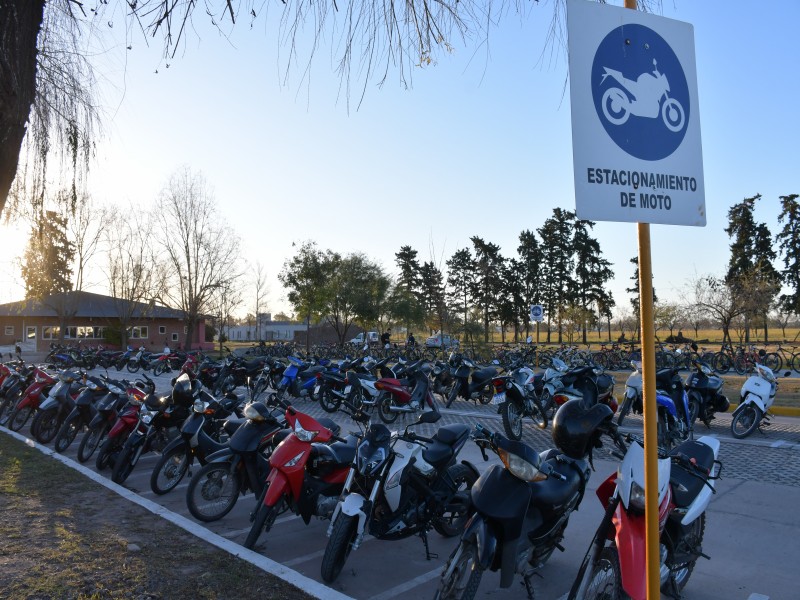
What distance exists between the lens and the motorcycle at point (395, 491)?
388cm

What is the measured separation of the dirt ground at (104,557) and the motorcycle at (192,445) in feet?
1.56

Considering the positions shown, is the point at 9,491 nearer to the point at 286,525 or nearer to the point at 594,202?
the point at 286,525

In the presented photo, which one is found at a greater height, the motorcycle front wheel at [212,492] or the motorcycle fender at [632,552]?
the motorcycle fender at [632,552]

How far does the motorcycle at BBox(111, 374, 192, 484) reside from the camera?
655cm

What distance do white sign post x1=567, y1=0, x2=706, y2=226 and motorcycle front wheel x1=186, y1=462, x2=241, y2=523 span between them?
13.7 ft

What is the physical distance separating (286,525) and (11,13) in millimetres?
4075

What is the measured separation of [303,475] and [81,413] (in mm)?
5289

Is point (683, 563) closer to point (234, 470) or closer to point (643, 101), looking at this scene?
point (643, 101)

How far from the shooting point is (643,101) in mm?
2055

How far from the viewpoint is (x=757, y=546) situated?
4.38m

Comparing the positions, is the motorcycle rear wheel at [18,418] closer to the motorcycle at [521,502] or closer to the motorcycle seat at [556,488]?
the motorcycle at [521,502]

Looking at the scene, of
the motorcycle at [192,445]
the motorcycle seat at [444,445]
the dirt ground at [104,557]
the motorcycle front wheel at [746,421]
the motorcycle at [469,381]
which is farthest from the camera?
the motorcycle at [469,381]

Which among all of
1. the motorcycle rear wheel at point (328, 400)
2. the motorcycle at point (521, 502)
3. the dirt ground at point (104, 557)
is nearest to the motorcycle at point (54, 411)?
the dirt ground at point (104, 557)

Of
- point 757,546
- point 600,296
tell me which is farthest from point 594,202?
point 600,296
